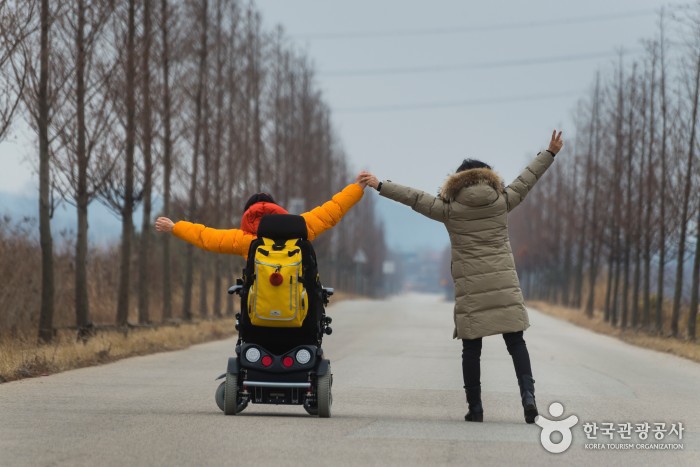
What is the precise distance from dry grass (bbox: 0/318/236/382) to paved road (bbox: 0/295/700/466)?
364 millimetres

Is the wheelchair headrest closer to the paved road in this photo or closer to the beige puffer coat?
the beige puffer coat

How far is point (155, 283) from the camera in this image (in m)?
38.0

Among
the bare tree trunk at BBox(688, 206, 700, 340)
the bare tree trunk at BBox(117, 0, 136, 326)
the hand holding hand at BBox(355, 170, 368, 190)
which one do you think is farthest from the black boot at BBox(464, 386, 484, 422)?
the bare tree trunk at BBox(688, 206, 700, 340)

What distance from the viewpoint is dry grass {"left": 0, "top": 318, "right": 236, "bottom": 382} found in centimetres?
1408

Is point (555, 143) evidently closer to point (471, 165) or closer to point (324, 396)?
point (471, 165)

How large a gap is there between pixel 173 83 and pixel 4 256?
23.8 ft

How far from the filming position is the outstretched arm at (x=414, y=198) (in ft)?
32.4

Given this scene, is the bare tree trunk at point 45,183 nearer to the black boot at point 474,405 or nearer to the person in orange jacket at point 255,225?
the person in orange jacket at point 255,225

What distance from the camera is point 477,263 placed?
32.5 feet

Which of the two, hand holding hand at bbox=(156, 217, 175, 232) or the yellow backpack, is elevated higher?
hand holding hand at bbox=(156, 217, 175, 232)

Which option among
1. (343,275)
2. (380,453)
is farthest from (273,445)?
(343,275)

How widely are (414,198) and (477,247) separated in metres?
0.60

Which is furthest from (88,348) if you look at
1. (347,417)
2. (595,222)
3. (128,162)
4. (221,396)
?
(595,222)

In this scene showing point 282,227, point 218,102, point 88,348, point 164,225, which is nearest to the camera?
point 282,227
